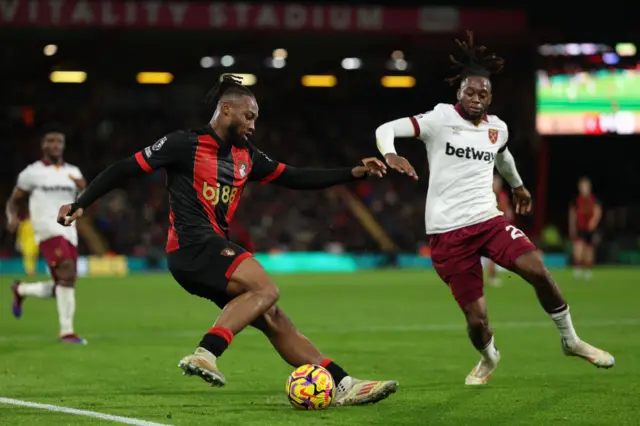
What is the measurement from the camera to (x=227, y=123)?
25.6ft

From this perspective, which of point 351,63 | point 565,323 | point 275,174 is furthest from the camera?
point 351,63

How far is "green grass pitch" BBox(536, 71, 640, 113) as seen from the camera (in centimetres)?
3738

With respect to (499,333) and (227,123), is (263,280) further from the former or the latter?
(499,333)

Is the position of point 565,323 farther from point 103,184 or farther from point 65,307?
point 65,307

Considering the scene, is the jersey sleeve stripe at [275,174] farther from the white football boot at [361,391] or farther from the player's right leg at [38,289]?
the player's right leg at [38,289]

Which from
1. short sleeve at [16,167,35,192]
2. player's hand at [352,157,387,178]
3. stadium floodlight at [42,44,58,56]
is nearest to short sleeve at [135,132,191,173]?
player's hand at [352,157,387,178]

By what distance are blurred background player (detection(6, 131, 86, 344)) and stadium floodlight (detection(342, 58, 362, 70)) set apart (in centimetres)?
2755

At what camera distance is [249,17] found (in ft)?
112

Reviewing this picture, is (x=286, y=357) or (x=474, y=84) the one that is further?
(x=474, y=84)

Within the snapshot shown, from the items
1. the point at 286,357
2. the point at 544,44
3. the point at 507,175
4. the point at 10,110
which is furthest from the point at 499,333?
the point at 10,110

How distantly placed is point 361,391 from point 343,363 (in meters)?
3.05

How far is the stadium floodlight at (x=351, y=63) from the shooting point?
134 feet

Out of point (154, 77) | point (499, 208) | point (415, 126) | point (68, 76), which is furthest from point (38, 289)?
point (154, 77)

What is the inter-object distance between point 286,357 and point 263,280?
79cm
